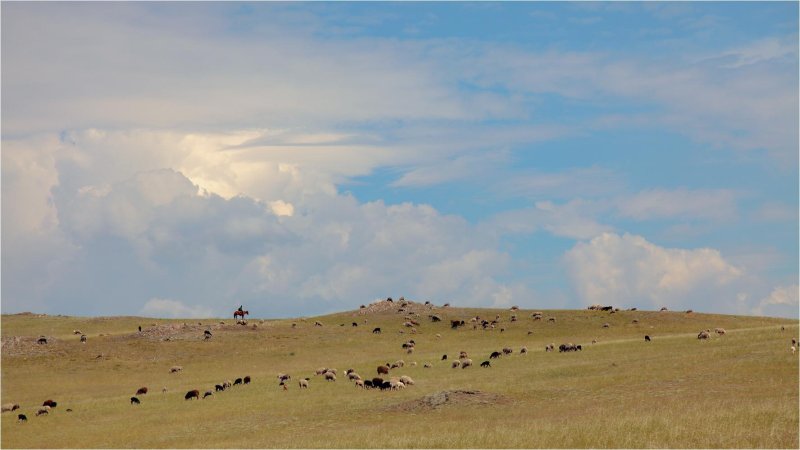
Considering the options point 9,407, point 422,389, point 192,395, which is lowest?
point 9,407

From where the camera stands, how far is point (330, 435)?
3741cm

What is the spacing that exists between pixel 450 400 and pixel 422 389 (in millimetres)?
6824

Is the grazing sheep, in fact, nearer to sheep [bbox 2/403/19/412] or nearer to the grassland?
the grassland

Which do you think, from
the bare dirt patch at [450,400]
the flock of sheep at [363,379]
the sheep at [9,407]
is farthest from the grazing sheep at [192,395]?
the bare dirt patch at [450,400]

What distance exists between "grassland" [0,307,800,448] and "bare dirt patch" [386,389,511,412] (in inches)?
8.9

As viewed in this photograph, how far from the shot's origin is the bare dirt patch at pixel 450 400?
4306 cm

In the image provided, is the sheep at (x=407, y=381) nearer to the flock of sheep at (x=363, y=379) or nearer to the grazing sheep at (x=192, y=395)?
the flock of sheep at (x=363, y=379)

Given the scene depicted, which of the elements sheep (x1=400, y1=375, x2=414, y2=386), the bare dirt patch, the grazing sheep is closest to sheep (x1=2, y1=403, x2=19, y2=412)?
the grazing sheep

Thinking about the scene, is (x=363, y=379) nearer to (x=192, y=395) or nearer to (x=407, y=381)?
(x=407, y=381)

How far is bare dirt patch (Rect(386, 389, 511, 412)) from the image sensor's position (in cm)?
4306

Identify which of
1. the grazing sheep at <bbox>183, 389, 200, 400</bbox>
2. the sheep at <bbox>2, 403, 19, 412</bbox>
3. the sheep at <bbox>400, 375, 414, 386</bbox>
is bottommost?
the sheep at <bbox>2, 403, 19, 412</bbox>

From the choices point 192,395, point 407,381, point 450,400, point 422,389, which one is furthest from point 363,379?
point 450,400

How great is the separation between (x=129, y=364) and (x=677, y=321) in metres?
56.3

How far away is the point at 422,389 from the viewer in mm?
50156
